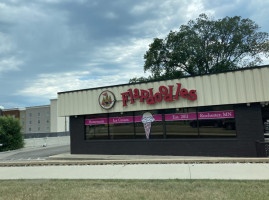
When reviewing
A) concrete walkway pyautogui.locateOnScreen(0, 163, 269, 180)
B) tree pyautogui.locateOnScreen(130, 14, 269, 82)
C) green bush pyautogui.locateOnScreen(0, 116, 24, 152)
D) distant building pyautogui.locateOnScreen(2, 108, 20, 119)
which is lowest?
concrete walkway pyautogui.locateOnScreen(0, 163, 269, 180)

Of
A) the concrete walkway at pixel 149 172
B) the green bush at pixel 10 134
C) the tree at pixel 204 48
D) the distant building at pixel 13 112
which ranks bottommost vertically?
the concrete walkway at pixel 149 172

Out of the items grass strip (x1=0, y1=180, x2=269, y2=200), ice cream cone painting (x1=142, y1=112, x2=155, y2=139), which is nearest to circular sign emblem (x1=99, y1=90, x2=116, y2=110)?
ice cream cone painting (x1=142, y1=112, x2=155, y2=139)

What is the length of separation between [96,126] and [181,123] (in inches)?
224

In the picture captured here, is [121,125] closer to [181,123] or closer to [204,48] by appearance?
[181,123]

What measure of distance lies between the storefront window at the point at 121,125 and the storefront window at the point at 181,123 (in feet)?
7.51

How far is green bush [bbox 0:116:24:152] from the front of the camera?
21828 mm

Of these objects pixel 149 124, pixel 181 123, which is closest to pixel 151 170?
pixel 181 123

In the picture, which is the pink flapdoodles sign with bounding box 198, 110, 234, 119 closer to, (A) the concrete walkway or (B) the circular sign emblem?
(A) the concrete walkway

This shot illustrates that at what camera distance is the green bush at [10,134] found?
21.8 metres

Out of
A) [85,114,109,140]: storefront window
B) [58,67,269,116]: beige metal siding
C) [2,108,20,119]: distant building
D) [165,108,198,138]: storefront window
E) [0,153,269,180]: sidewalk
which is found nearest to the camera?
[0,153,269,180]: sidewalk

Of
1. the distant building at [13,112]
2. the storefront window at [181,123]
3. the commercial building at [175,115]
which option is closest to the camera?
the commercial building at [175,115]

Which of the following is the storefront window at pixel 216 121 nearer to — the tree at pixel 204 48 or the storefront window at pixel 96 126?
the storefront window at pixel 96 126

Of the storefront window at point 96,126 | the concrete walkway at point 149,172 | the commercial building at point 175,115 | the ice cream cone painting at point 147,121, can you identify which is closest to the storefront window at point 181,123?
the commercial building at point 175,115

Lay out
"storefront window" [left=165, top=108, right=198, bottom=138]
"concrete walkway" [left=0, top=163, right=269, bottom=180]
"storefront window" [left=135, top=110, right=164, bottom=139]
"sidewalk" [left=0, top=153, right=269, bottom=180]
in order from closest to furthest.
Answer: "concrete walkway" [left=0, top=163, right=269, bottom=180]
"sidewalk" [left=0, top=153, right=269, bottom=180]
"storefront window" [left=165, top=108, right=198, bottom=138]
"storefront window" [left=135, top=110, right=164, bottom=139]
